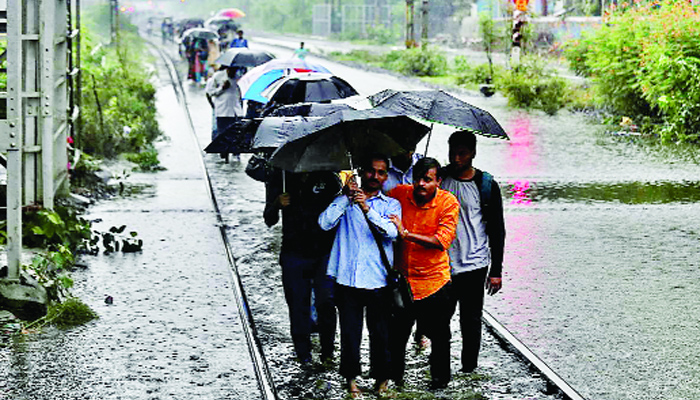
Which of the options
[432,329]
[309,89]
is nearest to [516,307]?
[432,329]

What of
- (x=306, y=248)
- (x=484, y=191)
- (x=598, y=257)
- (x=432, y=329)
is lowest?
(x=598, y=257)

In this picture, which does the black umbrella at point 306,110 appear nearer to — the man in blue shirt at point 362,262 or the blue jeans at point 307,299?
the blue jeans at point 307,299

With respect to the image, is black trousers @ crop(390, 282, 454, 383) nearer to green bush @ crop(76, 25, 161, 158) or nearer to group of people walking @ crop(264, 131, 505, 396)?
group of people walking @ crop(264, 131, 505, 396)

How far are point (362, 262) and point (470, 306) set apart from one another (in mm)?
905

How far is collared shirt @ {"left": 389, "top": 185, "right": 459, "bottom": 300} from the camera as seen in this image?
689 centimetres

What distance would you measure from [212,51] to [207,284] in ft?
82.7

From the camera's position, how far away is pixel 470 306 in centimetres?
741

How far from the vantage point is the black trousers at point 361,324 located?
6.94m

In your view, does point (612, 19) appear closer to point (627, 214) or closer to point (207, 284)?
point (627, 214)

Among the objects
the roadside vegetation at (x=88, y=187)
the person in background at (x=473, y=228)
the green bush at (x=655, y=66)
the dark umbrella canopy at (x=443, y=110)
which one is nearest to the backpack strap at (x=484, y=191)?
the person in background at (x=473, y=228)

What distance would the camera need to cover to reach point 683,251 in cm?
1185

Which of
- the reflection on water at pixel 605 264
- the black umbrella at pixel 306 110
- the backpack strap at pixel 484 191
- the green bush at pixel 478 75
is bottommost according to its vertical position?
the reflection on water at pixel 605 264

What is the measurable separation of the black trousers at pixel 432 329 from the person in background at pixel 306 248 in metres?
0.56

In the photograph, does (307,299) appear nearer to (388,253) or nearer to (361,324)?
(361,324)
